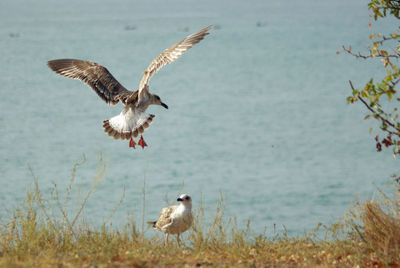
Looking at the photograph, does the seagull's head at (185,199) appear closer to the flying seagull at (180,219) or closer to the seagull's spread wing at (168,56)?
the flying seagull at (180,219)

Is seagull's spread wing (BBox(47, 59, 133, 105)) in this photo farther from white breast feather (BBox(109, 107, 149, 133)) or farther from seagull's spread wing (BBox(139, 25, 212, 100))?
seagull's spread wing (BBox(139, 25, 212, 100))

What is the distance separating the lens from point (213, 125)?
35750 mm

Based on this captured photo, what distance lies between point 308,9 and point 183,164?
72.9m

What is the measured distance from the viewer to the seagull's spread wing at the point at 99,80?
9.30 m

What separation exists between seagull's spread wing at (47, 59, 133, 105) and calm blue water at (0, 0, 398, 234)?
186 centimetres

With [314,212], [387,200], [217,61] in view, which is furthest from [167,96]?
[387,200]

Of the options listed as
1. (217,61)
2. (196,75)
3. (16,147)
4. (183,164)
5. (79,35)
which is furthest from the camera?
(79,35)

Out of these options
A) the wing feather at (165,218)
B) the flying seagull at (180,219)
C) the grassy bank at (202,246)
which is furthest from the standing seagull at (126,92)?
the grassy bank at (202,246)

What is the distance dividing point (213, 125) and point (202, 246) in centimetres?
2905

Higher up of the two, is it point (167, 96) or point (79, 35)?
point (79, 35)

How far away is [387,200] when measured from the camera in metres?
6.56

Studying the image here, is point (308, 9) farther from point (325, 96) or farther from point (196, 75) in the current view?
point (325, 96)

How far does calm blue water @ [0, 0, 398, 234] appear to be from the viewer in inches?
892

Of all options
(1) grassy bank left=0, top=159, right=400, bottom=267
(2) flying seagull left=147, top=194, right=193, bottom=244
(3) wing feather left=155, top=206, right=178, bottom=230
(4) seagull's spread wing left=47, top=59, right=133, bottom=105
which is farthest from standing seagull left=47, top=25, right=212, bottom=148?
(1) grassy bank left=0, top=159, right=400, bottom=267
